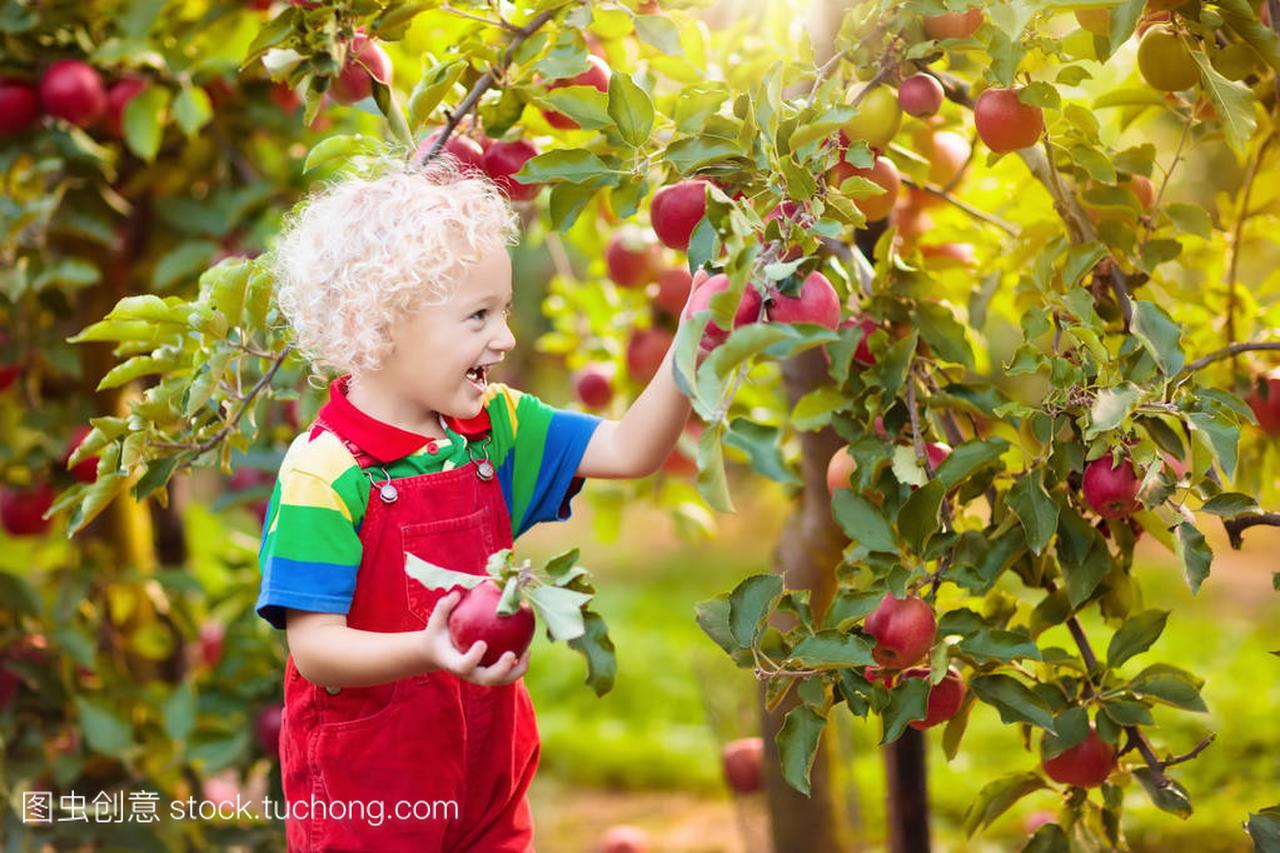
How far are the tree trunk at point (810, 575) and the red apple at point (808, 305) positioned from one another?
55 cm

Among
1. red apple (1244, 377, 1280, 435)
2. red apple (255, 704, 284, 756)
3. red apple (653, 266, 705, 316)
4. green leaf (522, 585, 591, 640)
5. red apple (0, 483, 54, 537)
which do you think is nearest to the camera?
green leaf (522, 585, 591, 640)

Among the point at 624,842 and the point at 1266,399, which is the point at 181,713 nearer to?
the point at 624,842

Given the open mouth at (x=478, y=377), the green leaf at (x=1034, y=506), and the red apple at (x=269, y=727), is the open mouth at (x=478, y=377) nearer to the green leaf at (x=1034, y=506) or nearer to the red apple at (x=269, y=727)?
the green leaf at (x=1034, y=506)

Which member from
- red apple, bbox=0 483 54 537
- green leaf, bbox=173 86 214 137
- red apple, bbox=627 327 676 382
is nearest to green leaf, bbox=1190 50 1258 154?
red apple, bbox=627 327 676 382

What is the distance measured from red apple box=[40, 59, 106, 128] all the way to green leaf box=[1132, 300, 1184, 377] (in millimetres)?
1387

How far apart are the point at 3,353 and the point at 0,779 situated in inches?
22.9

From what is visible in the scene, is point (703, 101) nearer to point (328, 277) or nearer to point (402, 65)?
point (328, 277)

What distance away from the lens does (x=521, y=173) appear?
1052mm

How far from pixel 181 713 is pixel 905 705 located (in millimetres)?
1147

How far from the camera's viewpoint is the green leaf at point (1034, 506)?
106cm

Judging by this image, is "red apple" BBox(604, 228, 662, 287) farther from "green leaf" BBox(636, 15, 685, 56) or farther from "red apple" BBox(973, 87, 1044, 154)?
"red apple" BBox(973, 87, 1044, 154)

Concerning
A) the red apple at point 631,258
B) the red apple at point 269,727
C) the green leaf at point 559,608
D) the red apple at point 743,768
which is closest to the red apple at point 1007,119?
the green leaf at point 559,608

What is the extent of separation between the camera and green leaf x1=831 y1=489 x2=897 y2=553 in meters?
1.09

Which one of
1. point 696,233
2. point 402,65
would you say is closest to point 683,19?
point 696,233
